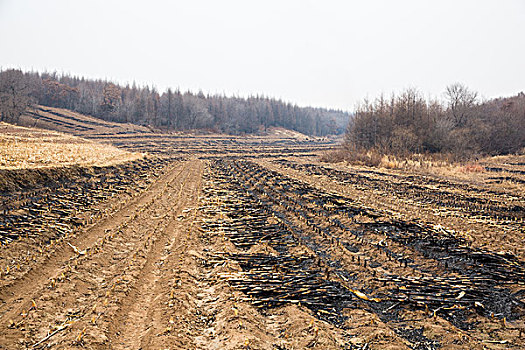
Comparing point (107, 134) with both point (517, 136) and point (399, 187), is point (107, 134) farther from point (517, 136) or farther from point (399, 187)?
point (517, 136)

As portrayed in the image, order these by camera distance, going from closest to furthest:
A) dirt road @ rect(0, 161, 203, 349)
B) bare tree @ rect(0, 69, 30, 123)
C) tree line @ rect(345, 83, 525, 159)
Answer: dirt road @ rect(0, 161, 203, 349) → tree line @ rect(345, 83, 525, 159) → bare tree @ rect(0, 69, 30, 123)

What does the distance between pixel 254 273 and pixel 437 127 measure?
32.4 metres

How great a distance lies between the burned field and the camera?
4.13m

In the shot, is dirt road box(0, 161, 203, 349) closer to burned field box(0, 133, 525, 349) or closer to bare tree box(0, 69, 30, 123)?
burned field box(0, 133, 525, 349)

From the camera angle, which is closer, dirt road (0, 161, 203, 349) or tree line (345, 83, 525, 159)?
dirt road (0, 161, 203, 349)

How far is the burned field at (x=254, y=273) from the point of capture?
413cm

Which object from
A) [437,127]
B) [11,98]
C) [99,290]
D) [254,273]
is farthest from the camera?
[11,98]

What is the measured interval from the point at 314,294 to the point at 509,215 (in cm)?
886

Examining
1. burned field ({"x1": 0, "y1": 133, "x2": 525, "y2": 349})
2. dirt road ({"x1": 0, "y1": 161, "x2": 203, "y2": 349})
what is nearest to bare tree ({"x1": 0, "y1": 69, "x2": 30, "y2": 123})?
burned field ({"x1": 0, "y1": 133, "x2": 525, "y2": 349})

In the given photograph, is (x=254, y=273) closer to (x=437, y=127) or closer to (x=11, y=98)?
(x=437, y=127)

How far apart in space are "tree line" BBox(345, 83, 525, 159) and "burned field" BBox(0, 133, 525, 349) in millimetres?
21833

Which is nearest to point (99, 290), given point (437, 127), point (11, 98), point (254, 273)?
point (254, 273)

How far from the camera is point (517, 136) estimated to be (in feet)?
119

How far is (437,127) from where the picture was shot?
32031mm
